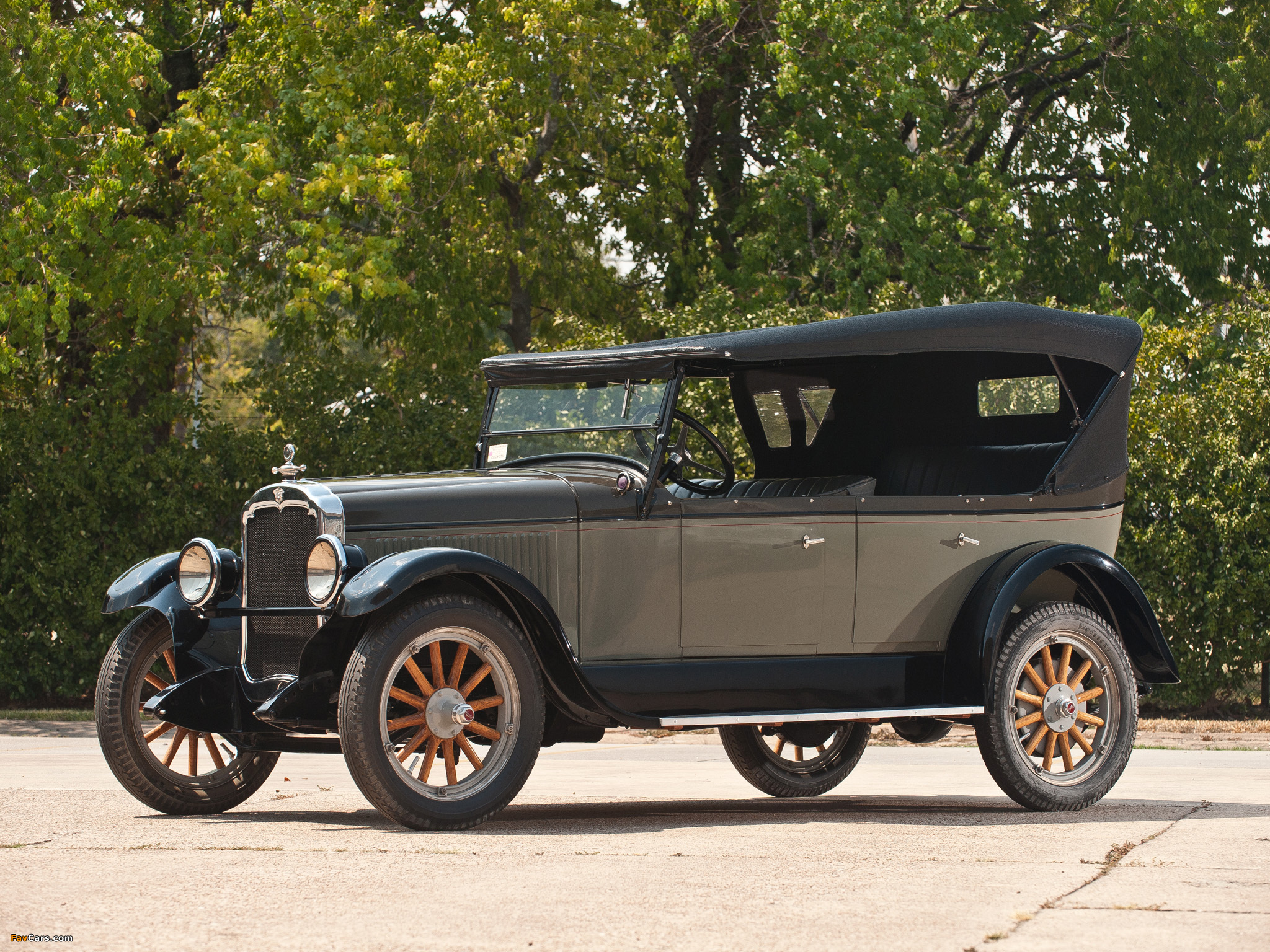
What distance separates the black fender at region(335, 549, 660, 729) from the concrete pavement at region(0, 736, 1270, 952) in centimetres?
48

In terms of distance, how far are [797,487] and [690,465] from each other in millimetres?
1016

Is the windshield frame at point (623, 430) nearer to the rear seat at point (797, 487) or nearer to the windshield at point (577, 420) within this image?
the windshield at point (577, 420)

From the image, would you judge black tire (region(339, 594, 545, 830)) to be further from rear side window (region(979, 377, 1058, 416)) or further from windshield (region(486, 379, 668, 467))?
rear side window (region(979, 377, 1058, 416))

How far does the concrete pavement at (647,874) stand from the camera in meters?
3.70

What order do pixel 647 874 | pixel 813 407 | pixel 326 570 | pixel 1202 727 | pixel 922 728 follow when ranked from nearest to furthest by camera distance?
pixel 647 874 < pixel 326 570 < pixel 922 728 < pixel 813 407 < pixel 1202 727

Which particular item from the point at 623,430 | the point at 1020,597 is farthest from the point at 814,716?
the point at 623,430

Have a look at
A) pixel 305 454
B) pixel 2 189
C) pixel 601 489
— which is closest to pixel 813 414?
pixel 601 489

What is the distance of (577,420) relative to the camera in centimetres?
680

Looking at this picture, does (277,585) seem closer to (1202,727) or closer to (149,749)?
(149,749)

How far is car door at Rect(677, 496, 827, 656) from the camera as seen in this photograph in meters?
6.23

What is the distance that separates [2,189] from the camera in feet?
42.0

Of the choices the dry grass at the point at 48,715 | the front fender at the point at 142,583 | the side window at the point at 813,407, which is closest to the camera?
the front fender at the point at 142,583

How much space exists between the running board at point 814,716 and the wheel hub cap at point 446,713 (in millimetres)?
876

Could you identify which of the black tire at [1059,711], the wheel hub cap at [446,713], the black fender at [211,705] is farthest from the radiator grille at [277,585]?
the black tire at [1059,711]
